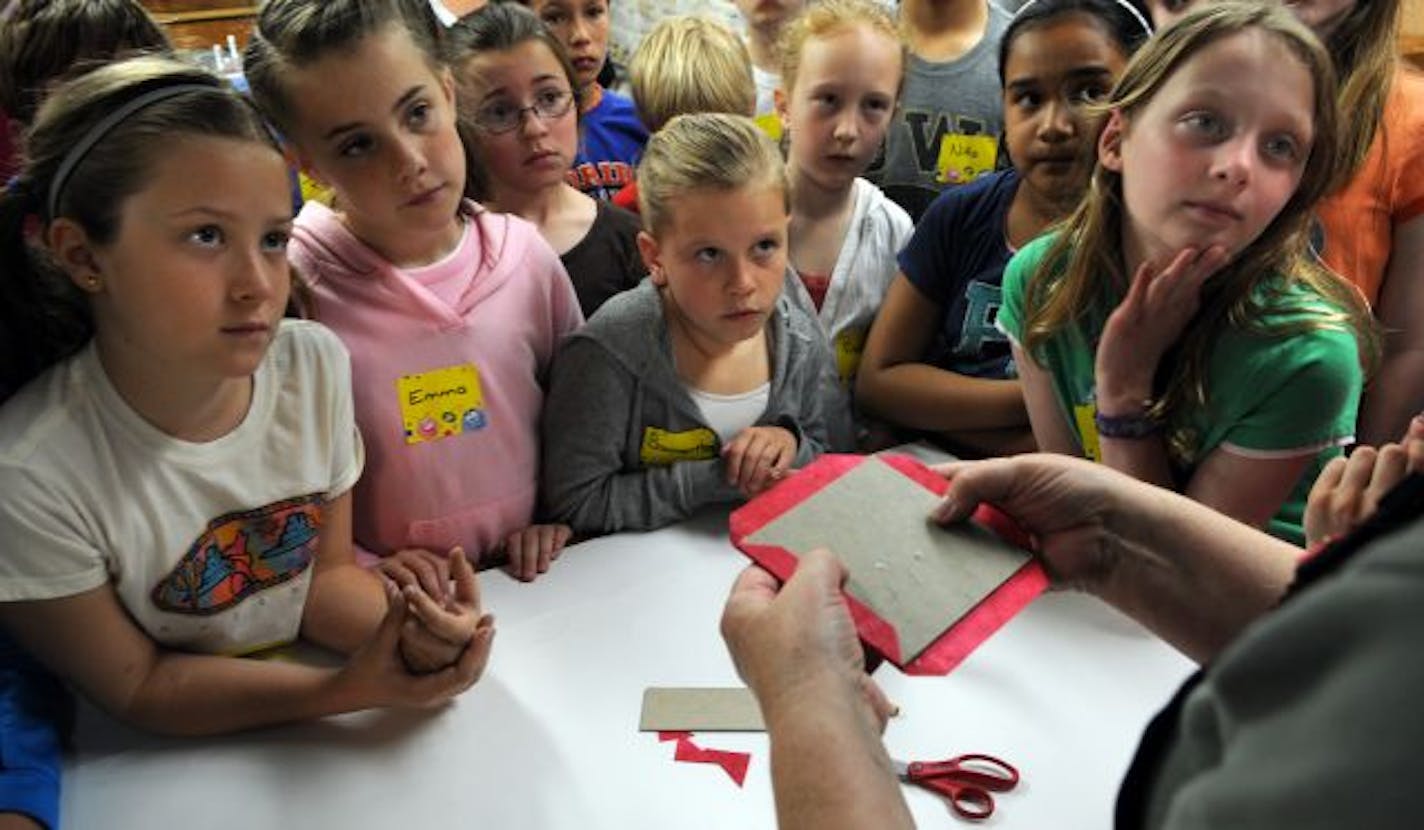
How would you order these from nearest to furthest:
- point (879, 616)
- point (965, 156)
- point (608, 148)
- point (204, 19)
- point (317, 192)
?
point (879, 616) → point (317, 192) → point (965, 156) → point (608, 148) → point (204, 19)

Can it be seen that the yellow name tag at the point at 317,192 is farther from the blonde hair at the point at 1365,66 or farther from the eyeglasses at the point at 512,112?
the blonde hair at the point at 1365,66

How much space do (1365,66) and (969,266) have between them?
25.6 inches

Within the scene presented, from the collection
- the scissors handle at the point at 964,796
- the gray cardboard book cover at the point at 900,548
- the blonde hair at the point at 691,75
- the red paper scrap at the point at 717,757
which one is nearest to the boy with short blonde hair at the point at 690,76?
the blonde hair at the point at 691,75

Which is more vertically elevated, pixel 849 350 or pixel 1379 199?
pixel 1379 199

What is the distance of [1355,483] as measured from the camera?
103 centimetres

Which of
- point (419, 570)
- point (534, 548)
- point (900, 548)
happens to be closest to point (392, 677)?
point (419, 570)

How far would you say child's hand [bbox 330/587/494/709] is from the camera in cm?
110

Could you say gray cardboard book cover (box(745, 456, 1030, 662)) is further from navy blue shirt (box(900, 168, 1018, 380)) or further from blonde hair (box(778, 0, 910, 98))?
blonde hair (box(778, 0, 910, 98))

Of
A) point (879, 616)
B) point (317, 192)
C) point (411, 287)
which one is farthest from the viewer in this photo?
point (317, 192)

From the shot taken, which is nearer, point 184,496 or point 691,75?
point 184,496

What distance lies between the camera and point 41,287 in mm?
1044

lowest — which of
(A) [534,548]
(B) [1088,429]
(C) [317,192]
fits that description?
(A) [534,548]

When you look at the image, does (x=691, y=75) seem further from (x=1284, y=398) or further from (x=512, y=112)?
(x=1284, y=398)

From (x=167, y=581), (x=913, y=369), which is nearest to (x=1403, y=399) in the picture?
(x=913, y=369)
